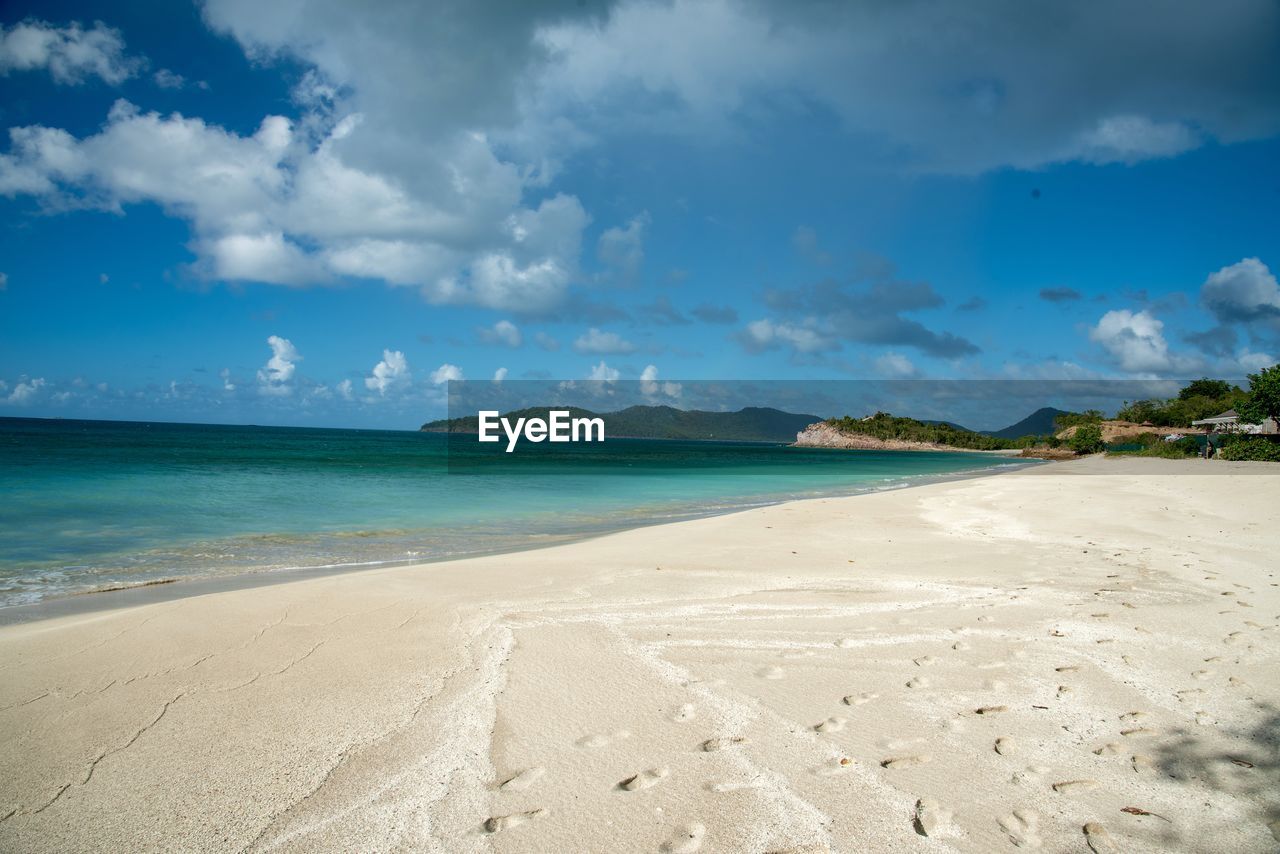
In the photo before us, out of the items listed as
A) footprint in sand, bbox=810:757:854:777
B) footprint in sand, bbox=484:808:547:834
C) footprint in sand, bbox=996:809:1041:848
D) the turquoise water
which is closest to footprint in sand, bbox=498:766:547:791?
footprint in sand, bbox=484:808:547:834

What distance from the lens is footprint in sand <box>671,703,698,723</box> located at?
11.8 feet

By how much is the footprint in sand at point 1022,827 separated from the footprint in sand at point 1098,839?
0.58 ft

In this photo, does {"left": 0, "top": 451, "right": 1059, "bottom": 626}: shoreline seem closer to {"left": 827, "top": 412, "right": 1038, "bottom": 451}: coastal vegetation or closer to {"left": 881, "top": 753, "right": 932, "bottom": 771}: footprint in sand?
{"left": 881, "top": 753, "right": 932, "bottom": 771}: footprint in sand

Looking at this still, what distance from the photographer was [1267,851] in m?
2.42

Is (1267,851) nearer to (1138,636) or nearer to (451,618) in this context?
(1138,636)

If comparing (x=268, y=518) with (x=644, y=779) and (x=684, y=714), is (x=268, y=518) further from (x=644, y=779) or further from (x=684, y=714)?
(x=644, y=779)

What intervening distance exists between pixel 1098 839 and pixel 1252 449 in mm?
47104

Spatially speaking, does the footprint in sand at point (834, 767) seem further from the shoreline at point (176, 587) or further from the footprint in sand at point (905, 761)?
the shoreline at point (176, 587)

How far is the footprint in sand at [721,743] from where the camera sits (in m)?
3.24

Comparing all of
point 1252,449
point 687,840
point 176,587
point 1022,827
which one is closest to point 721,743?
point 687,840

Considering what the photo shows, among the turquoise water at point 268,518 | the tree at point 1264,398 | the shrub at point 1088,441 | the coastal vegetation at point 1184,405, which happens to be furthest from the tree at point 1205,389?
the turquoise water at point 268,518

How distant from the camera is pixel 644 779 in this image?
2.96 meters

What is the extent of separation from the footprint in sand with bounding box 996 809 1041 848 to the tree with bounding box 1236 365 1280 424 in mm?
47465

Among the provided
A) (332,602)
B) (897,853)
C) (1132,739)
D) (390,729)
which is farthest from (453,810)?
(332,602)
